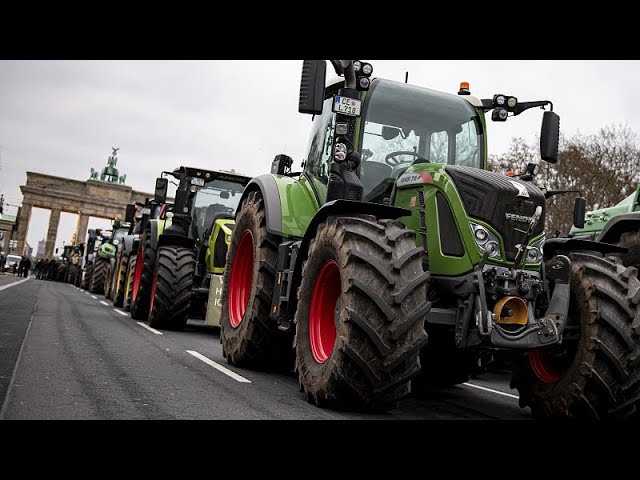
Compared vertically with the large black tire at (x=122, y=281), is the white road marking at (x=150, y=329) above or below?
below

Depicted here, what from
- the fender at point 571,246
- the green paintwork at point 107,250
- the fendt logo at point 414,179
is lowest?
the fender at point 571,246

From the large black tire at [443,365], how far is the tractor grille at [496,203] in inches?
54.1

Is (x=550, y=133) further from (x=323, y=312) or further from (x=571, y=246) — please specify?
(x=323, y=312)

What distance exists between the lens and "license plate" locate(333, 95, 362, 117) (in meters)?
5.61

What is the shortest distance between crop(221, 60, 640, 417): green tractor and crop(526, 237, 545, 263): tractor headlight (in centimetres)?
2

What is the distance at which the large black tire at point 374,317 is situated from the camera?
4508 mm

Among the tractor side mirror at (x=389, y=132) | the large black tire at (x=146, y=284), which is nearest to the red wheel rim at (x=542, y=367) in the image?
the tractor side mirror at (x=389, y=132)

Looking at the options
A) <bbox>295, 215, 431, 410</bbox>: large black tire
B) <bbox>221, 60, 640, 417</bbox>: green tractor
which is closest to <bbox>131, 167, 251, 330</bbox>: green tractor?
<bbox>221, 60, 640, 417</bbox>: green tractor

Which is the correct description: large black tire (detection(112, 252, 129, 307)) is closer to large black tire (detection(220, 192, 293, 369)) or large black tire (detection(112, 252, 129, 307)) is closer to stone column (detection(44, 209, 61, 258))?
large black tire (detection(220, 192, 293, 369))

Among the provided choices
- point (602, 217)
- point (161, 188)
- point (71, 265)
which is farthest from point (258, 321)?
point (71, 265)

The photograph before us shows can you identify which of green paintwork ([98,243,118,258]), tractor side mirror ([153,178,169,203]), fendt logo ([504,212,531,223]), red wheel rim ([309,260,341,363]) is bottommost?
red wheel rim ([309,260,341,363])

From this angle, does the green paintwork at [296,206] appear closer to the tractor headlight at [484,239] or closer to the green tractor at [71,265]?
the tractor headlight at [484,239]
